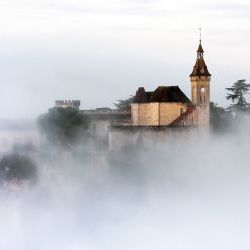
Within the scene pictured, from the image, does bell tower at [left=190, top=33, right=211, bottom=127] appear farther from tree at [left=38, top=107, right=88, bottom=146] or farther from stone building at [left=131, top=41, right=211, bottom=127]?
tree at [left=38, top=107, right=88, bottom=146]

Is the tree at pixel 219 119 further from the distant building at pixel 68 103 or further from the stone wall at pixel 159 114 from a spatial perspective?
the distant building at pixel 68 103

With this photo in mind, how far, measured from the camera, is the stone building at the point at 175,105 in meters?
99.8

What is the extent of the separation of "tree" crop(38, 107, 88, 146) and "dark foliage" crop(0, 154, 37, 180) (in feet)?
9.16

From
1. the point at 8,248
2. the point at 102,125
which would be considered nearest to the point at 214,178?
the point at 102,125

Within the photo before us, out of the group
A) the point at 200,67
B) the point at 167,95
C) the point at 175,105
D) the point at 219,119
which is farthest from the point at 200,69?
the point at 219,119

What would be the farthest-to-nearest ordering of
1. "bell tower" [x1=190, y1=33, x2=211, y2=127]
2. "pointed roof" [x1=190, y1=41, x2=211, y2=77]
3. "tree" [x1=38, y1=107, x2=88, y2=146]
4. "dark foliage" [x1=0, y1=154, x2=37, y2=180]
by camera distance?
"tree" [x1=38, y1=107, x2=88, y2=146] < "pointed roof" [x1=190, y1=41, x2=211, y2=77] < "bell tower" [x1=190, y1=33, x2=211, y2=127] < "dark foliage" [x1=0, y1=154, x2=37, y2=180]

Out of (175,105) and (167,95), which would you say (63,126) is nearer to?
(167,95)

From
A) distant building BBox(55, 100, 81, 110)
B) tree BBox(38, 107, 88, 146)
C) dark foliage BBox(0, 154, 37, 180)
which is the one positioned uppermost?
distant building BBox(55, 100, 81, 110)

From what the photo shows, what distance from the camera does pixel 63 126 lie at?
10306 cm

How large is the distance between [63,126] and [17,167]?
527 centimetres

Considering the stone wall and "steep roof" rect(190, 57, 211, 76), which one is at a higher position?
"steep roof" rect(190, 57, 211, 76)

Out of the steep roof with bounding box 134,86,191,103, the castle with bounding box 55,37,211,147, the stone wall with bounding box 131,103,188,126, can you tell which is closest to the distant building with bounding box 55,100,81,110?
the castle with bounding box 55,37,211,147

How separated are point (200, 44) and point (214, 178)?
33.2 feet

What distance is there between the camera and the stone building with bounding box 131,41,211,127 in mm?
99750
